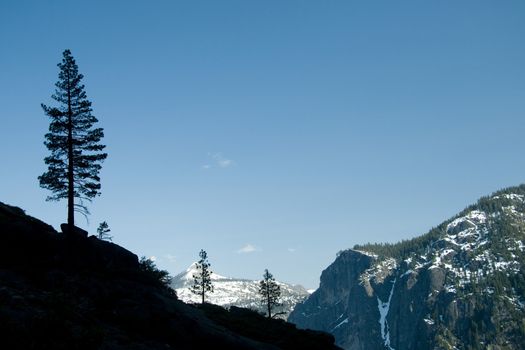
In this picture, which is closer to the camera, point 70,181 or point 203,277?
point 70,181

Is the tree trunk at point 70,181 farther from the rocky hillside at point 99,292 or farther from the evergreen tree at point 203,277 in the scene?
the evergreen tree at point 203,277

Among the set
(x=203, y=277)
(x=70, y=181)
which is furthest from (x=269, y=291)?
(x=70, y=181)

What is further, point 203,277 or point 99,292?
point 203,277

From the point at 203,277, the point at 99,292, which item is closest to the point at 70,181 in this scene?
the point at 99,292

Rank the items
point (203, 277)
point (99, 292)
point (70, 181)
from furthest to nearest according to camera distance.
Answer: point (203, 277), point (70, 181), point (99, 292)

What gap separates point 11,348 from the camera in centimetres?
1436

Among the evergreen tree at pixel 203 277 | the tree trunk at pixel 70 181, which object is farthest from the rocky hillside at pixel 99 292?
the evergreen tree at pixel 203 277

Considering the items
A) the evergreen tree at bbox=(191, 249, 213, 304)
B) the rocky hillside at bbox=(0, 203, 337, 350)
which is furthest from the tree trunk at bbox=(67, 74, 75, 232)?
the evergreen tree at bbox=(191, 249, 213, 304)

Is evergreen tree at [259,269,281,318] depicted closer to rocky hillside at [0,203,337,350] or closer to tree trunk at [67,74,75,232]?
rocky hillside at [0,203,337,350]

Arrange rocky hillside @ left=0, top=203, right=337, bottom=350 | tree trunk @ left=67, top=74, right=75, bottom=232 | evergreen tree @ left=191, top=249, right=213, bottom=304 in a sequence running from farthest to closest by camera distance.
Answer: evergreen tree @ left=191, top=249, right=213, bottom=304
tree trunk @ left=67, top=74, right=75, bottom=232
rocky hillside @ left=0, top=203, right=337, bottom=350

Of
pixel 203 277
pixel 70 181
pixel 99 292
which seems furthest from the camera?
pixel 203 277

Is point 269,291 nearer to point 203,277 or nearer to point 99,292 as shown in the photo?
point 203,277

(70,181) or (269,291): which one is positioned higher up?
(70,181)

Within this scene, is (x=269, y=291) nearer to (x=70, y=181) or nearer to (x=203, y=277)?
(x=203, y=277)
